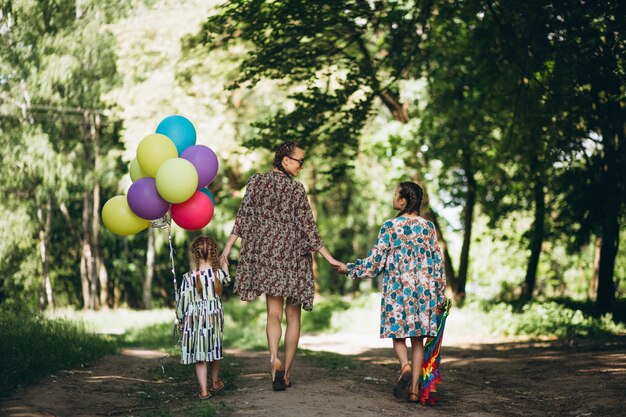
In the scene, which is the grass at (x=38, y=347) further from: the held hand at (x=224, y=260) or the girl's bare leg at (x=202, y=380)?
the held hand at (x=224, y=260)

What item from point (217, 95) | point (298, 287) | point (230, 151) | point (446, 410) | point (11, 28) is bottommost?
point (446, 410)

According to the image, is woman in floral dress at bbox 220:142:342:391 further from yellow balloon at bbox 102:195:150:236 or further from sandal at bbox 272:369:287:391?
yellow balloon at bbox 102:195:150:236

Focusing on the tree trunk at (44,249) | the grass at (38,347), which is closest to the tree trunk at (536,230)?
the grass at (38,347)

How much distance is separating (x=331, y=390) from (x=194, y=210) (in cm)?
235

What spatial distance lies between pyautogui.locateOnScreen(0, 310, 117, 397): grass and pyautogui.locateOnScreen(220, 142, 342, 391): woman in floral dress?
231 centimetres

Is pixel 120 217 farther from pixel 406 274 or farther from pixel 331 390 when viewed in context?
pixel 406 274

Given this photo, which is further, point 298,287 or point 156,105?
point 156,105

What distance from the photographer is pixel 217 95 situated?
75.3 feet

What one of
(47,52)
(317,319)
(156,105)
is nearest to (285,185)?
(156,105)

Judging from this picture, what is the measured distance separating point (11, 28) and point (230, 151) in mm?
7290

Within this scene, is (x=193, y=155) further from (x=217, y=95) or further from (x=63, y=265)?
(x=63, y=265)

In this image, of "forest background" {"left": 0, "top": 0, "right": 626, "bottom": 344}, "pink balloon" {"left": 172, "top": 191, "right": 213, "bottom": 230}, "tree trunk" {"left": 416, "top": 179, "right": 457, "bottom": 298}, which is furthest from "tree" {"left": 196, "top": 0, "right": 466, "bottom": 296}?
"tree trunk" {"left": 416, "top": 179, "right": 457, "bottom": 298}

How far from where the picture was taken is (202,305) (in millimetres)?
7523

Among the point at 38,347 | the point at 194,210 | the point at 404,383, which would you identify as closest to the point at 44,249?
the point at 38,347
